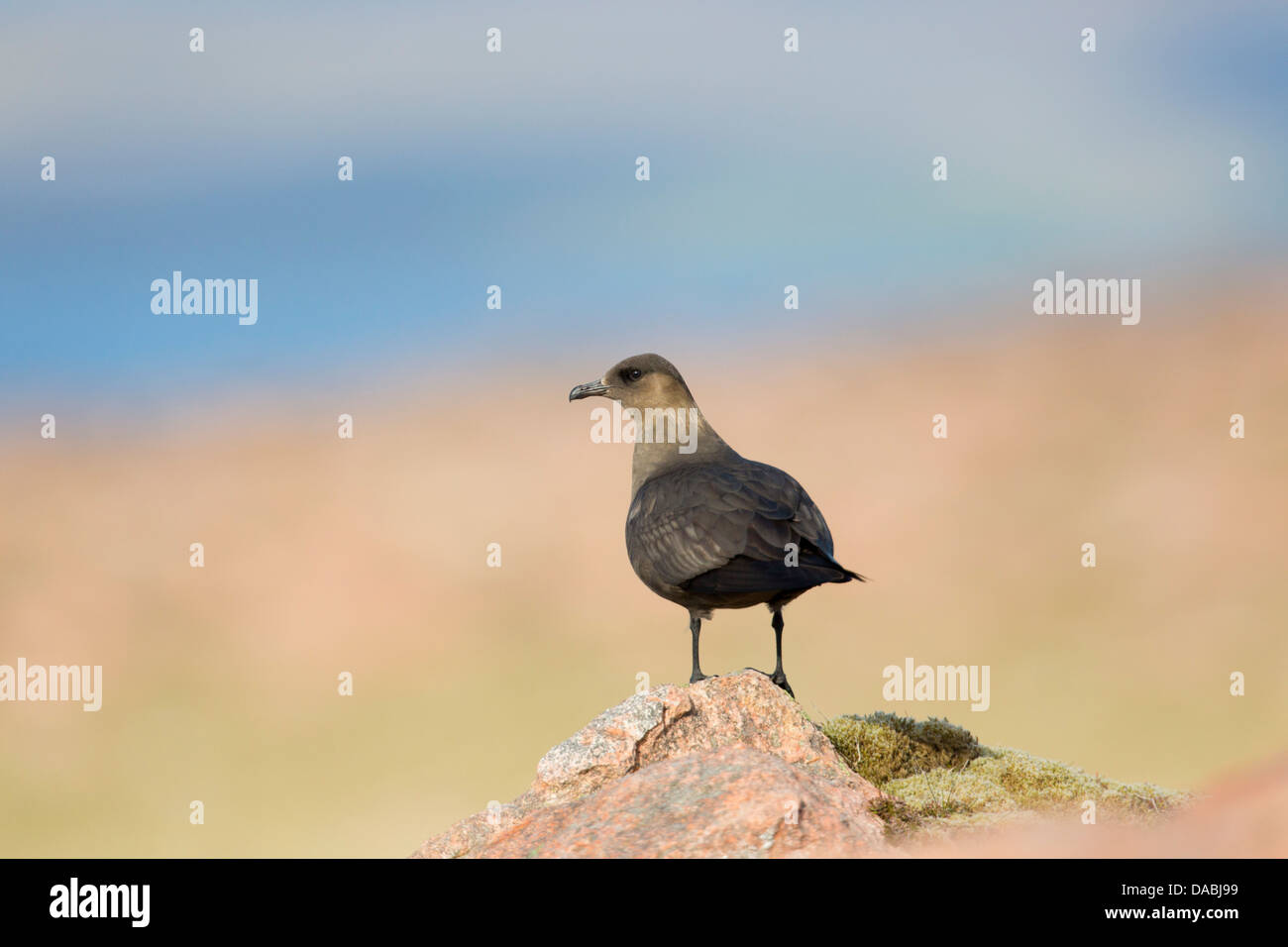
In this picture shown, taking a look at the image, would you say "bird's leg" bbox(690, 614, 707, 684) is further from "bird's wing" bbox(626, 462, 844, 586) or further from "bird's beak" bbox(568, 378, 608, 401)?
"bird's beak" bbox(568, 378, 608, 401)

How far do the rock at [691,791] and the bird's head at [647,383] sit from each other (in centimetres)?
312

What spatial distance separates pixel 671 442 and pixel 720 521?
1.58 m

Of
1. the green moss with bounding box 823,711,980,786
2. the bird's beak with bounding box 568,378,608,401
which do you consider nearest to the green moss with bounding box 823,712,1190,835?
the green moss with bounding box 823,711,980,786

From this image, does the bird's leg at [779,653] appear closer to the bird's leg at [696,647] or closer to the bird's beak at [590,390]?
the bird's leg at [696,647]

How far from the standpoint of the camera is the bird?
1021cm

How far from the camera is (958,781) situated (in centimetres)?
1011

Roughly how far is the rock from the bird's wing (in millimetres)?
1049

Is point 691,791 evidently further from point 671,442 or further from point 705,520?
point 671,442

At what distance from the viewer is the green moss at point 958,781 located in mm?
9234

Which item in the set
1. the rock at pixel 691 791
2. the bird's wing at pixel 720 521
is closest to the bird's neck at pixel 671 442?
the bird's wing at pixel 720 521
